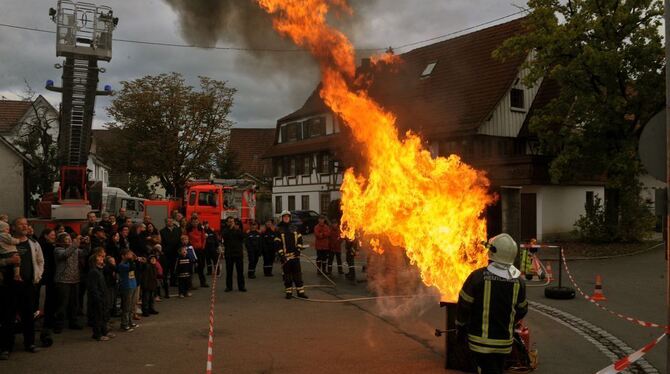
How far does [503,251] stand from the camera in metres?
4.87

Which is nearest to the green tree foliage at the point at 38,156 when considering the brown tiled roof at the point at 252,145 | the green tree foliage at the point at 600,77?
the green tree foliage at the point at 600,77

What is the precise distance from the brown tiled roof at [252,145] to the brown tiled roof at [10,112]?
2182cm

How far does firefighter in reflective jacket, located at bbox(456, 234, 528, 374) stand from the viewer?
4688 millimetres

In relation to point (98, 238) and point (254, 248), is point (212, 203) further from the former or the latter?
point (98, 238)

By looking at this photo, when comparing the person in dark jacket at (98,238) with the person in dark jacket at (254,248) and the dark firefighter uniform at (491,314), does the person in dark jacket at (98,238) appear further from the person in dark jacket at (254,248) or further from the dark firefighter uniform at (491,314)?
the dark firefighter uniform at (491,314)

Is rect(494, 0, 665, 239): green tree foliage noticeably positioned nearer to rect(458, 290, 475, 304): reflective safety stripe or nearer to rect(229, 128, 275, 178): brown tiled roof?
rect(458, 290, 475, 304): reflective safety stripe

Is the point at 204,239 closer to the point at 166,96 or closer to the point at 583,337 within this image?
the point at 583,337

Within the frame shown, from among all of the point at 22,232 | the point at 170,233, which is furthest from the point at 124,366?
the point at 170,233

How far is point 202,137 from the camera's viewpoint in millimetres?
37469

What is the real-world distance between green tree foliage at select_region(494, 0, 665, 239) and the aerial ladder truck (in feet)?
52.5

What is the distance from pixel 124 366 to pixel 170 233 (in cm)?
579

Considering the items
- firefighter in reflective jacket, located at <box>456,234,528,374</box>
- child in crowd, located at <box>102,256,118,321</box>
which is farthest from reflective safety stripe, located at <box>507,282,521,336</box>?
child in crowd, located at <box>102,256,118,321</box>

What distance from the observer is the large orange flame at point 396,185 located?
8.64 meters

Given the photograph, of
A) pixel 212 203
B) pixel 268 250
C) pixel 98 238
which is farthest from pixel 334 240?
pixel 212 203
